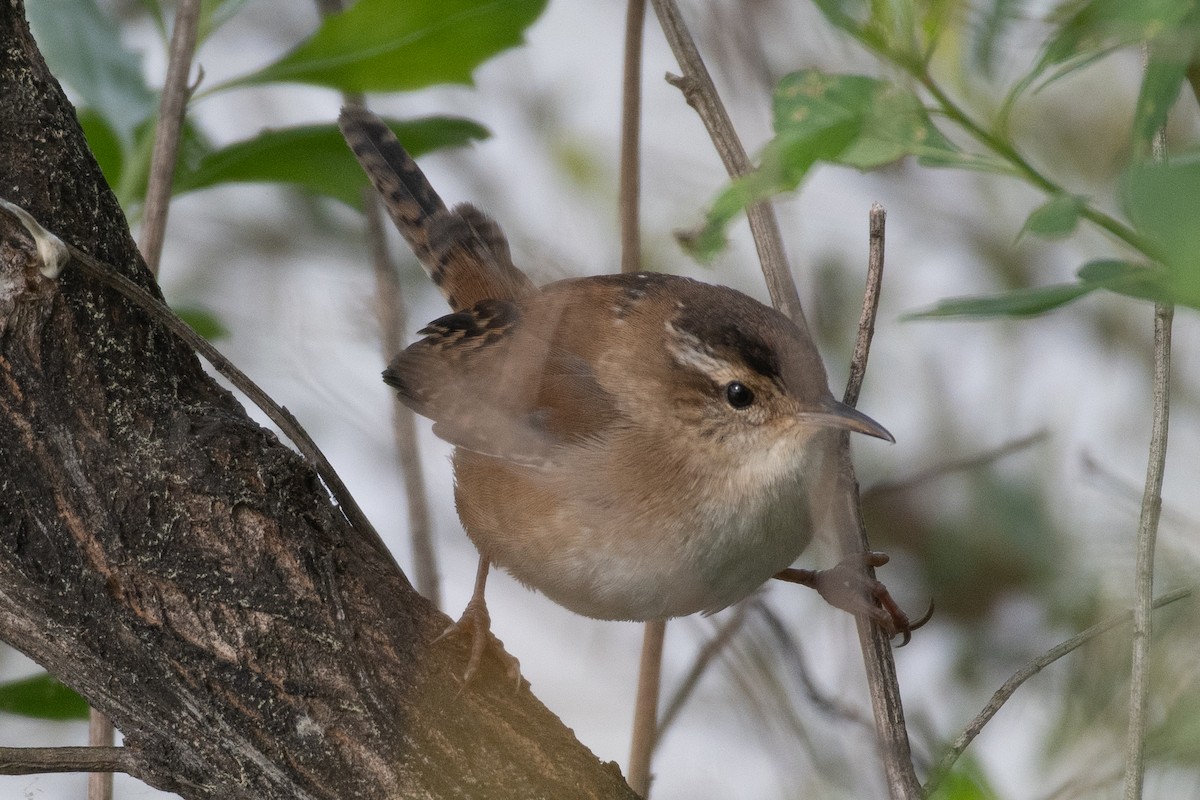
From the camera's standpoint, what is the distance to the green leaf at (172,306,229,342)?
270cm

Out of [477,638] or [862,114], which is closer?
[862,114]

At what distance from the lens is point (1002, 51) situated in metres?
1.14

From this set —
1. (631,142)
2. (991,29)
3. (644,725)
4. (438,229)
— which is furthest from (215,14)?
(991,29)

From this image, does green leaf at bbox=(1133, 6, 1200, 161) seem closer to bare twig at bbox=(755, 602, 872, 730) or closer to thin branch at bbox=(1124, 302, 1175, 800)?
thin branch at bbox=(1124, 302, 1175, 800)

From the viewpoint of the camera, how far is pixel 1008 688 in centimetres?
165

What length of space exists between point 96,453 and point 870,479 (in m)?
2.50

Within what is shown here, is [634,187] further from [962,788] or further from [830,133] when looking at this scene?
[962,788]

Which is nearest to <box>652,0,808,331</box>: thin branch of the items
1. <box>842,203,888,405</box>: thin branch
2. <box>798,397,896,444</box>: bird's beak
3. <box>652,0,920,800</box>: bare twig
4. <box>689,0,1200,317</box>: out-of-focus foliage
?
<box>652,0,920,800</box>: bare twig

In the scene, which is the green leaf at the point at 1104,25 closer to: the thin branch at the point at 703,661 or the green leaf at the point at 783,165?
the green leaf at the point at 783,165

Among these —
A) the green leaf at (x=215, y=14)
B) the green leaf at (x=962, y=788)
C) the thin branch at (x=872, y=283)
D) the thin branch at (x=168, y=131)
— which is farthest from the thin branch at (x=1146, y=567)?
the green leaf at (x=215, y=14)

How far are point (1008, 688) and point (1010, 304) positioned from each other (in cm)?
74

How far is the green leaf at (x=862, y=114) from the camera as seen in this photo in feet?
3.80

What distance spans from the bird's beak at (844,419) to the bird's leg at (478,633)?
73cm

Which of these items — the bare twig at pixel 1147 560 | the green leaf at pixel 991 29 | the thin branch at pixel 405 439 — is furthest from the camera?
the thin branch at pixel 405 439
